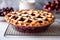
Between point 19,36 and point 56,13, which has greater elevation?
point 56,13

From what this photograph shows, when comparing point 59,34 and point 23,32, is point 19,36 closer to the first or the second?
point 23,32

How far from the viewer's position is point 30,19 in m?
0.80

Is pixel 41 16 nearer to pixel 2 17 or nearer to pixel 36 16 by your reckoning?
pixel 36 16

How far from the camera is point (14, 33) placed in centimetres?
78

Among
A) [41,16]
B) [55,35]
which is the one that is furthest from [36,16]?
[55,35]

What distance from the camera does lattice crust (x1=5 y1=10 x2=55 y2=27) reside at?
29.7 inches

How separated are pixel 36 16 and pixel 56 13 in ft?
0.70

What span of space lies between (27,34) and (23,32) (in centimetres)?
2

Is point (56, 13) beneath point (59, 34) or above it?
above

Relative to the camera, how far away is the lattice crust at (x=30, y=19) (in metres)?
0.75

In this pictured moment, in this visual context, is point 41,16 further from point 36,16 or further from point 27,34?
point 27,34

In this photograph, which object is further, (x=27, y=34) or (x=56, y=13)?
(x=56, y=13)

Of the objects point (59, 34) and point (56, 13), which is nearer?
point (59, 34)

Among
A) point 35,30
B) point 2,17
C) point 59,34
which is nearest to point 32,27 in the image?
point 35,30
